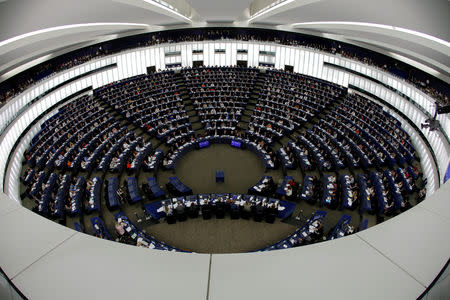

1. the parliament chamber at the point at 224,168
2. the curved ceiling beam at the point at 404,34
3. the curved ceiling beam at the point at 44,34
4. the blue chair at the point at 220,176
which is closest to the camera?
the parliament chamber at the point at 224,168

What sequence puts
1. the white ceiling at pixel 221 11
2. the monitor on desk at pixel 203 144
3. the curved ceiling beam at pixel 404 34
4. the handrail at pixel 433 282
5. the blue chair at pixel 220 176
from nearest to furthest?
1. the handrail at pixel 433 282
2. the white ceiling at pixel 221 11
3. the curved ceiling beam at pixel 404 34
4. the blue chair at pixel 220 176
5. the monitor on desk at pixel 203 144

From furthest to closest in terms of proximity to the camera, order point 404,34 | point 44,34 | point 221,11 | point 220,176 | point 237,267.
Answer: point 221,11
point 220,176
point 44,34
point 404,34
point 237,267

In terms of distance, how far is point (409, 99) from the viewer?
944 inches

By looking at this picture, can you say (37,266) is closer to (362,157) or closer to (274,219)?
(274,219)

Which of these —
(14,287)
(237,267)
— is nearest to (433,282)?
(237,267)

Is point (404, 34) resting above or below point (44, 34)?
above

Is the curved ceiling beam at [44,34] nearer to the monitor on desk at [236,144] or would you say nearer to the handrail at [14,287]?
the monitor on desk at [236,144]

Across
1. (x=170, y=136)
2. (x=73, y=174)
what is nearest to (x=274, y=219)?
(x=170, y=136)

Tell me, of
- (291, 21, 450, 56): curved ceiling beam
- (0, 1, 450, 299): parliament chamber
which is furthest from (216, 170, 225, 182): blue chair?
(291, 21, 450, 56): curved ceiling beam

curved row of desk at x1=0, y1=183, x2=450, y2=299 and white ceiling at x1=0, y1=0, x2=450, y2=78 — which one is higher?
white ceiling at x1=0, y1=0, x2=450, y2=78

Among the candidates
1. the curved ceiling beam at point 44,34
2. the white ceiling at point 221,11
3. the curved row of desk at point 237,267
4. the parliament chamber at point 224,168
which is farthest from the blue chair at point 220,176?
the curved row of desk at point 237,267

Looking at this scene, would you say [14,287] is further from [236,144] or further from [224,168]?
[236,144]

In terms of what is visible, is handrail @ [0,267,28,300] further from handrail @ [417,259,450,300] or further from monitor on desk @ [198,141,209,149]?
monitor on desk @ [198,141,209,149]

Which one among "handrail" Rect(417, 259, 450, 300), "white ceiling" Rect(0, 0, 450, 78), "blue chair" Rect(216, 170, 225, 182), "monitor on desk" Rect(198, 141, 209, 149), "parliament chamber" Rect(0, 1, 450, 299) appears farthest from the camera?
"monitor on desk" Rect(198, 141, 209, 149)
